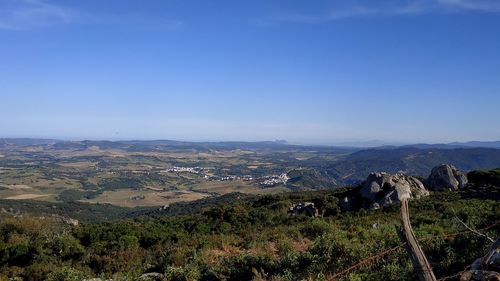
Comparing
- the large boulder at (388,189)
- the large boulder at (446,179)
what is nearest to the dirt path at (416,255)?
the large boulder at (388,189)

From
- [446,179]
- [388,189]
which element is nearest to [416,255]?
[388,189]

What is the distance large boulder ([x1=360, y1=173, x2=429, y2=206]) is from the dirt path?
27211mm

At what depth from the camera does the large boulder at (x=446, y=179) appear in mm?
38406

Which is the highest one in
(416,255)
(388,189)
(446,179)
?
(416,255)

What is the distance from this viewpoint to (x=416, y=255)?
219 inches

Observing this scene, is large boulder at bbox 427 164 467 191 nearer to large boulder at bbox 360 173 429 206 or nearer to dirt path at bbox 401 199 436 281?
large boulder at bbox 360 173 429 206

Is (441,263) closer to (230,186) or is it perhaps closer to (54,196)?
(54,196)

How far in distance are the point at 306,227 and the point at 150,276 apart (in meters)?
9.24

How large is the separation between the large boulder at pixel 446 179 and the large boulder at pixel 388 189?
2390 mm

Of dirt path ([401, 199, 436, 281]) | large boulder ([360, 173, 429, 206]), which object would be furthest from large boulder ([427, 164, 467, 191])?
dirt path ([401, 199, 436, 281])

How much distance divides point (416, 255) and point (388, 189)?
3015 cm

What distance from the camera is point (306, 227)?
20625mm

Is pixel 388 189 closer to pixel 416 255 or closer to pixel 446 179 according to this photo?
pixel 446 179

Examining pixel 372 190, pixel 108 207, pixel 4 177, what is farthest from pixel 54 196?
pixel 372 190
